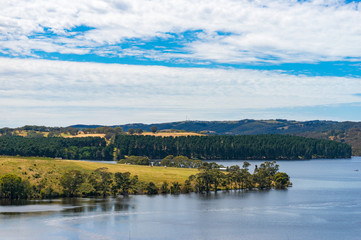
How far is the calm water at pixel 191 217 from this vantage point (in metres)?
77.2

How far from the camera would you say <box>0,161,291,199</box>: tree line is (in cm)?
11206

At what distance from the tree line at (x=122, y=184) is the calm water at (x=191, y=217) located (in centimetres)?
661

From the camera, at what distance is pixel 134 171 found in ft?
466

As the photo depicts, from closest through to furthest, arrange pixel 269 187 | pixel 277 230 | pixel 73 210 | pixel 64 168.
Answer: pixel 277 230 < pixel 73 210 < pixel 64 168 < pixel 269 187

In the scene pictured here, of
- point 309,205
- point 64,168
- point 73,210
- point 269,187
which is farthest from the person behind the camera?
point 269,187

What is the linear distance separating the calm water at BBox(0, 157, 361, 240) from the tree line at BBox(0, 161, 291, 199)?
6.61 m

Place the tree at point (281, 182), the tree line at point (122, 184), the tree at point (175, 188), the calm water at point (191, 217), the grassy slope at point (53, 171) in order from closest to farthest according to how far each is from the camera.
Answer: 1. the calm water at point (191, 217)
2. the tree line at point (122, 184)
3. the grassy slope at point (53, 171)
4. the tree at point (175, 188)
5. the tree at point (281, 182)

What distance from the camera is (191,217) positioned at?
92.5 meters

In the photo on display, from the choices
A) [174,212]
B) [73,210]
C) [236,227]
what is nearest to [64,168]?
[73,210]

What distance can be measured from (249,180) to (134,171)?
122 feet

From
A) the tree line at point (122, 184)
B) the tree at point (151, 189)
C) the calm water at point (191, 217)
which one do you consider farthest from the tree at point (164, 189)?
the calm water at point (191, 217)

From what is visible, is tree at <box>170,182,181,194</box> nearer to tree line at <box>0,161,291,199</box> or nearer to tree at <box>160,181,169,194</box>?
tree line at <box>0,161,291,199</box>

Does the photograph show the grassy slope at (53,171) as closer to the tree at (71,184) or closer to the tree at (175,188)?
the tree at (71,184)

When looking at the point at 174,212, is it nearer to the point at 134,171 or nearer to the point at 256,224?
the point at 256,224
